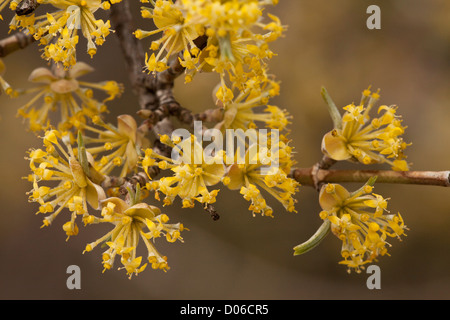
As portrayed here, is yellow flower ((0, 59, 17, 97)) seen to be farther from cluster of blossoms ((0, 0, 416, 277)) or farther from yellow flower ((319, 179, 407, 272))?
yellow flower ((319, 179, 407, 272))

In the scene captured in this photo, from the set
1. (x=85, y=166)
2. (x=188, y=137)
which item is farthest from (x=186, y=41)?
(x=85, y=166)

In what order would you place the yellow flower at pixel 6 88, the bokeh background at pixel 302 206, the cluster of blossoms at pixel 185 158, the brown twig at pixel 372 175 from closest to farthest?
the cluster of blossoms at pixel 185 158 → the brown twig at pixel 372 175 → the yellow flower at pixel 6 88 → the bokeh background at pixel 302 206

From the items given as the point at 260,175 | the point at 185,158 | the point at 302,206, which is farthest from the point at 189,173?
the point at 302,206

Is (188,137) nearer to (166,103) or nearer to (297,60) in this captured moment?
(166,103)

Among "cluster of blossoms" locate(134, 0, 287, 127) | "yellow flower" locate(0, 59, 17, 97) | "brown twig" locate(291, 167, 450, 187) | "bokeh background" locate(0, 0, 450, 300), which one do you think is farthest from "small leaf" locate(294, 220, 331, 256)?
"bokeh background" locate(0, 0, 450, 300)

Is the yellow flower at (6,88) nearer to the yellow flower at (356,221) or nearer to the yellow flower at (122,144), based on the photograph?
the yellow flower at (122,144)

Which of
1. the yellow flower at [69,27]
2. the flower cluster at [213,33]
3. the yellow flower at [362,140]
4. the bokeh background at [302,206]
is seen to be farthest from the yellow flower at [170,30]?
the bokeh background at [302,206]
